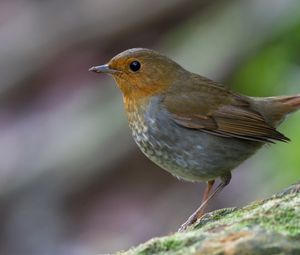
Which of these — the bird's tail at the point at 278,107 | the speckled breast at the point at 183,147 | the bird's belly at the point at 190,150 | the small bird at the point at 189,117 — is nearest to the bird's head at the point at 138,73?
the small bird at the point at 189,117

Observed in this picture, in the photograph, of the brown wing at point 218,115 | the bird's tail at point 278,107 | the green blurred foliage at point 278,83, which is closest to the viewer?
the brown wing at point 218,115

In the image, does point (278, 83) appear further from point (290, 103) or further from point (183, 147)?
point (183, 147)

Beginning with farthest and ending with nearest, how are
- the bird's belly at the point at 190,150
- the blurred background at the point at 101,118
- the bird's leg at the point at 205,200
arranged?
the blurred background at the point at 101,118 → the bird's belly at the point at 190,150 → the bird's leg at the point at 205,200

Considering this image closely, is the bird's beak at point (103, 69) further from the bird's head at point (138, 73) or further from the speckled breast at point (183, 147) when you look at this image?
the speckled breast at point (183, 147)

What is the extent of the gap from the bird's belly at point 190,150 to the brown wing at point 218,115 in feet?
0.19

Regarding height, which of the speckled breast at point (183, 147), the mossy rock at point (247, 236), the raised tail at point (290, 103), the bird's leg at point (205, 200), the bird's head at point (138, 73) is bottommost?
the mossy rock at point (247, 236)

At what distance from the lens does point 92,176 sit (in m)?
8.75

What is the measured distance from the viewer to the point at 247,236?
3.23m

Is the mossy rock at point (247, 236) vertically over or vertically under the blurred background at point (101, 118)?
under

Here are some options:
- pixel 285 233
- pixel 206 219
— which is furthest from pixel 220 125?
pixel 285 233

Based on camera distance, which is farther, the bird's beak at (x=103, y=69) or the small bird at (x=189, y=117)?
the bird's beak at (x=103, y=69)

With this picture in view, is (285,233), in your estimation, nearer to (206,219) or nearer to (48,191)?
(206,219)

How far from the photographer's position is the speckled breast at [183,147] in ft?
16.3

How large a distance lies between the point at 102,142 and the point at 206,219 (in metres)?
A: 4.42
